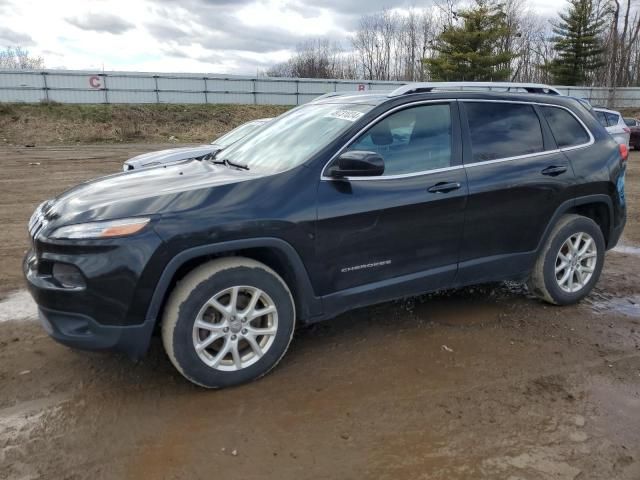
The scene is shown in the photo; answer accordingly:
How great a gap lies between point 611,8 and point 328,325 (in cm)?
6036

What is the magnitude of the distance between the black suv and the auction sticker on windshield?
2 cm

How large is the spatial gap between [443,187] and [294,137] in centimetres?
115

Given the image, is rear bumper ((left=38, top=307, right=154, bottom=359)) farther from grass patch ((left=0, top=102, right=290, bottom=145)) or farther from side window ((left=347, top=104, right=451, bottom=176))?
grass patch ((left=0, top=102, right=290, bottom=145))

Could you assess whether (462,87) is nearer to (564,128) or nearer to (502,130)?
(502,130)

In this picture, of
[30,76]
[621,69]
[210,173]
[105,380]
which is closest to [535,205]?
[210,173]

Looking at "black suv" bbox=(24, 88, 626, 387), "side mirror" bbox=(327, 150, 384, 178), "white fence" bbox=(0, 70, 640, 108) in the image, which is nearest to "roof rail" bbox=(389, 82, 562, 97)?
"black suv" bbox=(24, 88, 626, 387)

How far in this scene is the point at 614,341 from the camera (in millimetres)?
3969

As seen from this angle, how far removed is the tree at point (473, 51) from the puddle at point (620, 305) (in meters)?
40.8

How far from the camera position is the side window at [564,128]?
4.41 metres

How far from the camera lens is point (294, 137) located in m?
3.85

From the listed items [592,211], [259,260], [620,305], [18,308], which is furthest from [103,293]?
[620,305]

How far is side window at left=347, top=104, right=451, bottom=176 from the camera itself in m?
3.62

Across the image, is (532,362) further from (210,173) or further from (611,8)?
(611,8)

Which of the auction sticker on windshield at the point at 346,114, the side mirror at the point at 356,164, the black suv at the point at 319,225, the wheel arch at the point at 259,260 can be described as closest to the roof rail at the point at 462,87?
the black suv at the point at 319,225
